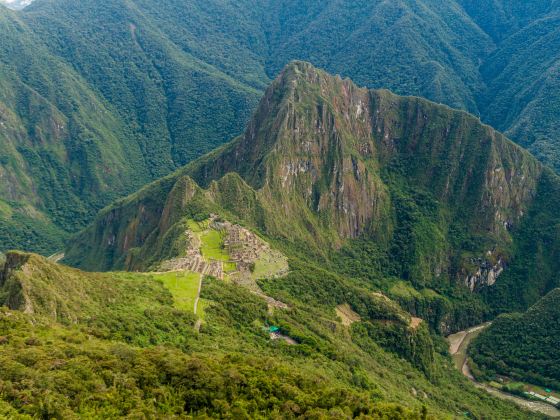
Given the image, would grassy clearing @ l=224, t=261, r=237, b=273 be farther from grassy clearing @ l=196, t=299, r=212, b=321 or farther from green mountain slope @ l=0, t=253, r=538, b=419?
grassy clearing @ l=196, t=299, r=212, b=321

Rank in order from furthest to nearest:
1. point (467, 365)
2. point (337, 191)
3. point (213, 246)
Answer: point (337, 191)
point (467, 365)
point (213, 246)

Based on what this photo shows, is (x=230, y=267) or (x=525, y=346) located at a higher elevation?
(x=230, y=267)

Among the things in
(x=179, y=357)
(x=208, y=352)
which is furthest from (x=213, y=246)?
(x=179, y=357)

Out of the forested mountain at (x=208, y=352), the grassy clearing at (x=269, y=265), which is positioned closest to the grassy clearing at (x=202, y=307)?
the forested mountain at (x=208, y=352)

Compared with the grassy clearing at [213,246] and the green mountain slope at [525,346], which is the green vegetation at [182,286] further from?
the green mountain slope at [525,346]

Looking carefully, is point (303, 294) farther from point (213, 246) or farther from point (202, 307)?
point (202, 307)
